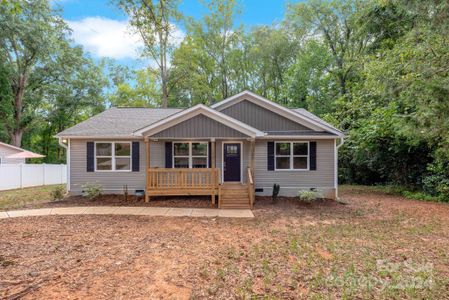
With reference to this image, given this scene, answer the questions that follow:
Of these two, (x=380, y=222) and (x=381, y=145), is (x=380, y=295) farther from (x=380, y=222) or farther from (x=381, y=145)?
(x=381, y=145)

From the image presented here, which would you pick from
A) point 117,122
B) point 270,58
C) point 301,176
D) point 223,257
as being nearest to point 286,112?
point 301,176

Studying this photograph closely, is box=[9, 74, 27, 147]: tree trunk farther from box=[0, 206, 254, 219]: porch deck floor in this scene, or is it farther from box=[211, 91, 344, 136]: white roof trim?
box=[211, 91, 344, 136]: white roof trim

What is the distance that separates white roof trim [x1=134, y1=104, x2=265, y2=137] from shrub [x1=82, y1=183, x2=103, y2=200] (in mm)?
2798

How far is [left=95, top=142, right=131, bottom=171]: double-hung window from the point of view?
11.1 metres

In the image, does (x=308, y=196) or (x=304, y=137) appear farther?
(x=304, y=137)

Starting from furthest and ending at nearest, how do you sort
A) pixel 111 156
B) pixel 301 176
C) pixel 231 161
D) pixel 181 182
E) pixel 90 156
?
pixel 231 161 < pixel 301 176 < pixel 111 156 < pixel 90 156 < pixel 181 182

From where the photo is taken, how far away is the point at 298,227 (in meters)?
7.27

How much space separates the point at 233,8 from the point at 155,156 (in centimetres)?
1877

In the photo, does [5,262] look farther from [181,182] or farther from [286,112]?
[286,112]

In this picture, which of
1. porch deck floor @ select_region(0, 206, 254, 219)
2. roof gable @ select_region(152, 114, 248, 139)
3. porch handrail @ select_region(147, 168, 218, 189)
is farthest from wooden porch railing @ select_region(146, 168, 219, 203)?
roof gable @ select_region(152, 114, 248, 139)

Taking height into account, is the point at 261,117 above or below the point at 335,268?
above

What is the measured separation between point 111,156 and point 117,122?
1795 millimetres

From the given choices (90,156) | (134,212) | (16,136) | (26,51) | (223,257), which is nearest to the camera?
(223,257)

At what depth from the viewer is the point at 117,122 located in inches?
474
